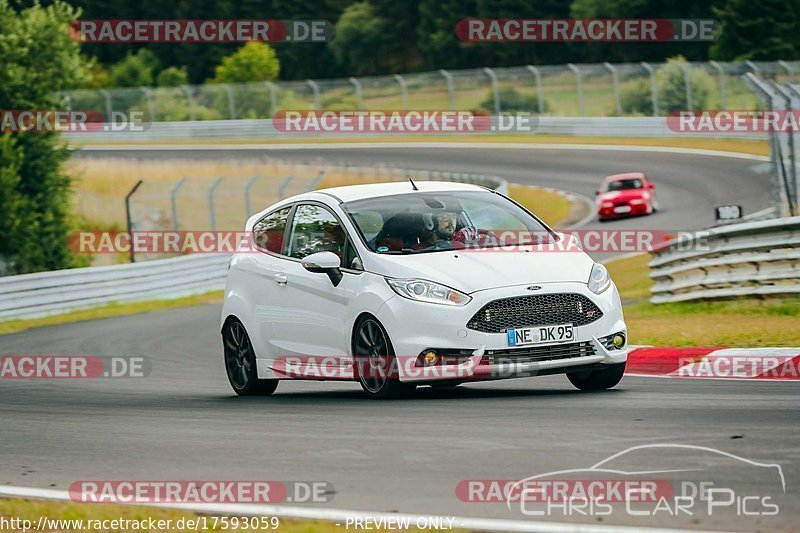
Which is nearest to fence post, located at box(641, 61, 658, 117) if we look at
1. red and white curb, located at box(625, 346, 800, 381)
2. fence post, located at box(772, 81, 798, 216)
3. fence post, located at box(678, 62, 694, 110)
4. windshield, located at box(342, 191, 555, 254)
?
fence post, located at box(678, 62, 694, 110)

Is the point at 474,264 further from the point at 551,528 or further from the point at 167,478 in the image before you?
the point at 551,528

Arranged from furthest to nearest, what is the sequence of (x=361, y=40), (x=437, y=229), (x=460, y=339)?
(x=361, y=40) < (x=437, y=229) < (x=460, y=339)

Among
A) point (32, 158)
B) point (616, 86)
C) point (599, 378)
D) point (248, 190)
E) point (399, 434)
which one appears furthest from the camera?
point (616, 86)

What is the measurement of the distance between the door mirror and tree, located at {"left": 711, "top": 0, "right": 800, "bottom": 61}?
6513 cm

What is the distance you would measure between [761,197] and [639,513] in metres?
30.8

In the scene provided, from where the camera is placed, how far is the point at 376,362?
10.2 meters

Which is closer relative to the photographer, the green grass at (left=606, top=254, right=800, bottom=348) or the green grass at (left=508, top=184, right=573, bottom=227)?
the green grass at (left=606, top=254, right=800, bottom=348)

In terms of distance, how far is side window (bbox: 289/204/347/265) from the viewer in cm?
1106

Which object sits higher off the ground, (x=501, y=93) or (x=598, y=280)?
(x=501, y=93)

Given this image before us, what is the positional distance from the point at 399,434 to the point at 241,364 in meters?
4.11

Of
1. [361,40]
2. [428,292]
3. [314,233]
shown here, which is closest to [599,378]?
[428,292]

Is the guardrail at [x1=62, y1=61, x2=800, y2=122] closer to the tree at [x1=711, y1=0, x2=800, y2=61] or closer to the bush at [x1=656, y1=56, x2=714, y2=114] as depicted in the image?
the bush at [x1=656, y1=56, x2=714, y2=114]

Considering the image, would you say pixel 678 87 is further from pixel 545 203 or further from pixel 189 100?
pixel 189 100

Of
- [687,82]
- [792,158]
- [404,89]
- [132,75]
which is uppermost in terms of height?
[132,75]
